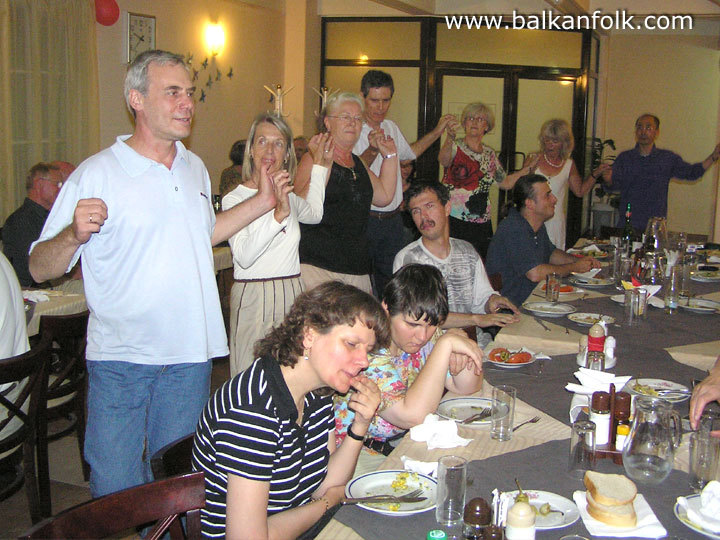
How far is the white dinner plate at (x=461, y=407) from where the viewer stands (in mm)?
2113

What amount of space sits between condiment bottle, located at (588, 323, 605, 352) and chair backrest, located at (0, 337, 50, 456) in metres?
1.87

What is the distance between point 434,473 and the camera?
1.74m

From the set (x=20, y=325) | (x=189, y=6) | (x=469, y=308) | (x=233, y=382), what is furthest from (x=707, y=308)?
(x=189, y=6)

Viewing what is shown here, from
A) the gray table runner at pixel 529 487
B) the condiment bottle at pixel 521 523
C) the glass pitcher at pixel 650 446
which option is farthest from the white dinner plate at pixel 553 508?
the glass pitcher at pixel 650 446

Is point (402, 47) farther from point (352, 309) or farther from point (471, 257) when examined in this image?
point (352, 309)

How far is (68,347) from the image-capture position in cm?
310

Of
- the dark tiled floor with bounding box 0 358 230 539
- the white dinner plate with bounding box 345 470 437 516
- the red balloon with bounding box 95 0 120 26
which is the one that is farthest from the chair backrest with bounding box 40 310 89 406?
the red balloon with bounding box 95 0 120 26

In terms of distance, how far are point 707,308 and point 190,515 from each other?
2.77 m

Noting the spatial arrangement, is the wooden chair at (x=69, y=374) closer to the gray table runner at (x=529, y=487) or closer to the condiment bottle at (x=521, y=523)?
the gray table runner at (x=529, y=487)

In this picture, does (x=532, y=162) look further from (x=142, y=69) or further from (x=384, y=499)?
(x=384, y=499)

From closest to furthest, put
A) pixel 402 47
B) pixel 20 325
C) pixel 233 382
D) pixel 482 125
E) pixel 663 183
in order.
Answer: pixel 233 382
pixel 20 325
pixel 482 125
pixel 663 183
pixel 402 47

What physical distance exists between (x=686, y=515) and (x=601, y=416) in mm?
407

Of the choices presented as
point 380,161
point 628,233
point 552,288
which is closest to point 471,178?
point 380,161

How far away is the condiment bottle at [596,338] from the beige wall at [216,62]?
14.1ft
